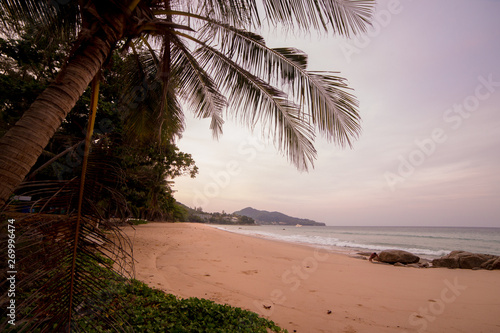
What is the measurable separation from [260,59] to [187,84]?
5.66 feet

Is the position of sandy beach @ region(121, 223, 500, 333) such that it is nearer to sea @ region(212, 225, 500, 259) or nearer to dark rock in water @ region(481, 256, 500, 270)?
dark rock in water @ region(481, 256, 500, 270)

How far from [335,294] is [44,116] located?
5423 mm

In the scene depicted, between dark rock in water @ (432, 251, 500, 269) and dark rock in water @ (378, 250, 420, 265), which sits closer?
dark rock in water @ (432, 251, 500, 269)

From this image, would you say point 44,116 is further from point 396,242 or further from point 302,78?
point 396,242

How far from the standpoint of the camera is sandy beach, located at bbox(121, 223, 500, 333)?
11.7 ft

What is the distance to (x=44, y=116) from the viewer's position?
1.69 m

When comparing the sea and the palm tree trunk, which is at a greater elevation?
the palm tree trunk

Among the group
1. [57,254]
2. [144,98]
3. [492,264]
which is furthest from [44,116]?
[492,264]

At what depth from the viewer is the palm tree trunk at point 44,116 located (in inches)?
59.8

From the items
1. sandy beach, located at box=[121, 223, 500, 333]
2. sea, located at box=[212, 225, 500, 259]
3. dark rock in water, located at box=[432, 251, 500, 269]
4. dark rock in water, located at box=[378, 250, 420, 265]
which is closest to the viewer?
sandy beach, located at box=[121, 223, 500, 333]

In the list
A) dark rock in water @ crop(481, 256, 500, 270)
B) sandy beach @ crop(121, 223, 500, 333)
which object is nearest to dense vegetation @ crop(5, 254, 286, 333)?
sandy beach @ crop(121, 223, 500, 333)

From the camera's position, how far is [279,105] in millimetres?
3760

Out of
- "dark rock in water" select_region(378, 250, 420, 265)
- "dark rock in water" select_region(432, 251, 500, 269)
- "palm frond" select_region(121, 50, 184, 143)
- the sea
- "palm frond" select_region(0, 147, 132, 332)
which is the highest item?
"palm frond" select_region(121, 50, 184, 143)

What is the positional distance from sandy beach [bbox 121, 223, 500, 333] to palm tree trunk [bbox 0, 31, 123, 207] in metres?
1.50
